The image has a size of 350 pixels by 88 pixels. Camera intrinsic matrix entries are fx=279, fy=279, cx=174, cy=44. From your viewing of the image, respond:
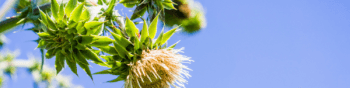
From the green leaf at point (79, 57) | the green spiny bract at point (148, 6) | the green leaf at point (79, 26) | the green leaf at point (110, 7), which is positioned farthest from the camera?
the green spiny bract at point (148, 6)

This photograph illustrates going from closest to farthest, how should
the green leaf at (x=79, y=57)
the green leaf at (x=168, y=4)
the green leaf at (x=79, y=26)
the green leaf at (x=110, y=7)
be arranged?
the green leaf at (x=79, y=26) < the green leaf at (x=79, y=57) < the green leaf at (x=110, y=7) < the green leaf at (x=168, y=4)

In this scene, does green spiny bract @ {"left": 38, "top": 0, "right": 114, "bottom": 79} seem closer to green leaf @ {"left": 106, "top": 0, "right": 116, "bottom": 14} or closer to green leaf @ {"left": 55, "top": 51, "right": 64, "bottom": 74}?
green leaf @ {"left": 55, "top": 51, "right": 64, "bottom": 74}

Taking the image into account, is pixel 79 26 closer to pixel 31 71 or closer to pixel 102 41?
pixel 102 41

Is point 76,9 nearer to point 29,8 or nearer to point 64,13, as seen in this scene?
point 64,13

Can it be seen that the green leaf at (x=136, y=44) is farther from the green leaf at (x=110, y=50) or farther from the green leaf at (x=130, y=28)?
the green leaf at (x=110, y=50)

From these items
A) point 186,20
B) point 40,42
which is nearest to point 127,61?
point 40,42

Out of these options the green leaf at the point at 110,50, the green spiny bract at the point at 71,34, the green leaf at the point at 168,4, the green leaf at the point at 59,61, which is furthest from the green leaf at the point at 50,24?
the green leaf at the point at 168,4
